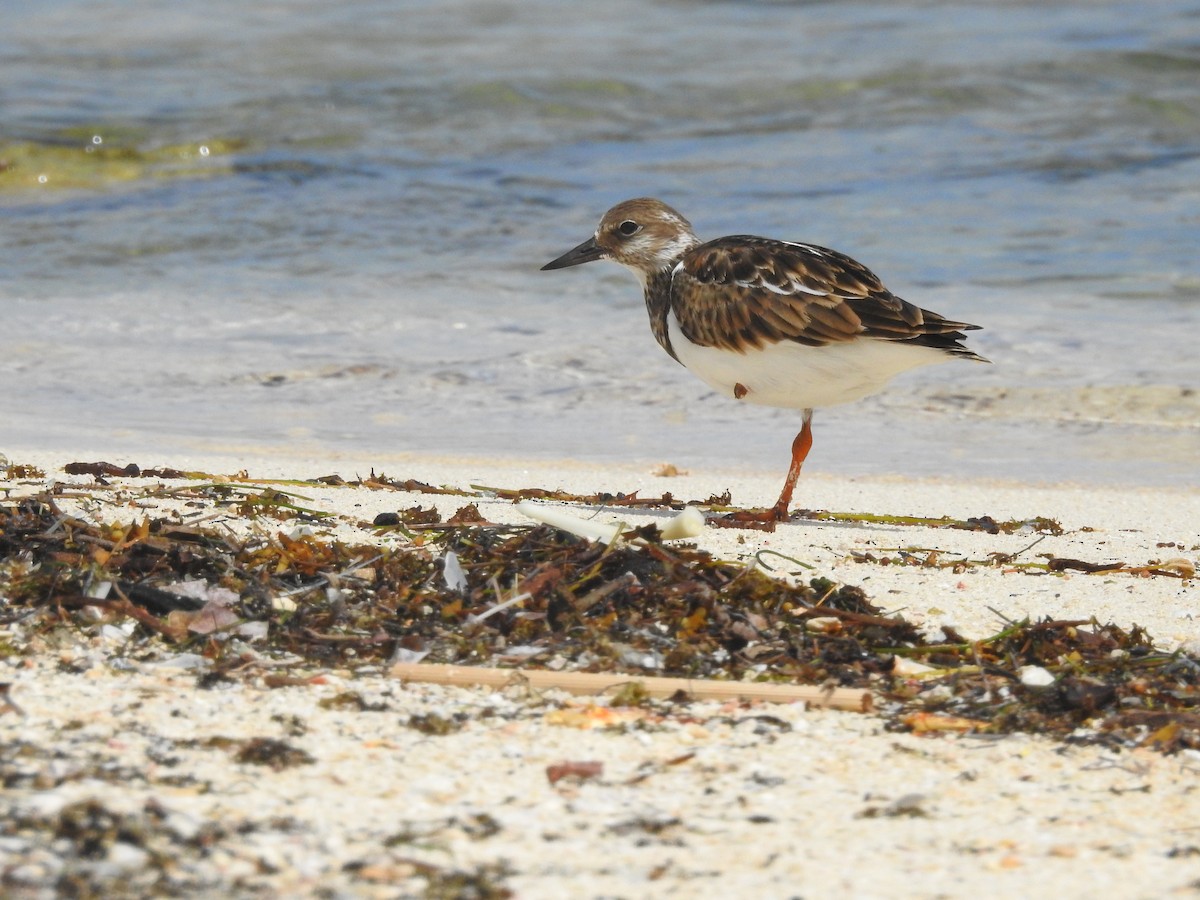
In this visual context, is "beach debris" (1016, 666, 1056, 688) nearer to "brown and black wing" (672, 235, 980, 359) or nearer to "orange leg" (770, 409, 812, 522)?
"orange leg" (770, 409, 812, 522)

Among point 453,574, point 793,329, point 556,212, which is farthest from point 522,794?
point 556,212

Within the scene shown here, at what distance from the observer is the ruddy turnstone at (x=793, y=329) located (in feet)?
15.9

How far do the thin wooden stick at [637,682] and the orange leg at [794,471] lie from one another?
1.84 meters

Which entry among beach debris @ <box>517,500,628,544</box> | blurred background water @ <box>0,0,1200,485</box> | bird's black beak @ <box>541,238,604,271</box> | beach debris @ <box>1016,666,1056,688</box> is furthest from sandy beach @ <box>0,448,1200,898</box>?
blurred background water @ <box>0,0,1200,485</box>

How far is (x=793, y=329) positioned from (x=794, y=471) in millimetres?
489

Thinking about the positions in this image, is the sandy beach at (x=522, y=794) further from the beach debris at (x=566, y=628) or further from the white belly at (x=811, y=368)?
the white belly at (x=811, y=368)

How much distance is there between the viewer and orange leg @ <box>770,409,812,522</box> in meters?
4.84

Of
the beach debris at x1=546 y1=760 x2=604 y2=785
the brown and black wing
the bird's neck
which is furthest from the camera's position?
the bird's neck

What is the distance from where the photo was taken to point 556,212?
37.0 feet

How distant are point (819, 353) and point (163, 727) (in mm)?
2839


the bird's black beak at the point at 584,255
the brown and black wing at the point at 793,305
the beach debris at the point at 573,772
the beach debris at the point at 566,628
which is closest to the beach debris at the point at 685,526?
the beach debris at the point at 566,628

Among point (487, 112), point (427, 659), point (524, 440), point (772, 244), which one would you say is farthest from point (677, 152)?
point (427, 659)

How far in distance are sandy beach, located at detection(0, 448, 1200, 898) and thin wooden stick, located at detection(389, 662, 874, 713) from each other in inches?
1.1

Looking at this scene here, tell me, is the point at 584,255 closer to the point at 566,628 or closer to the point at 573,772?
the point at 566,628
